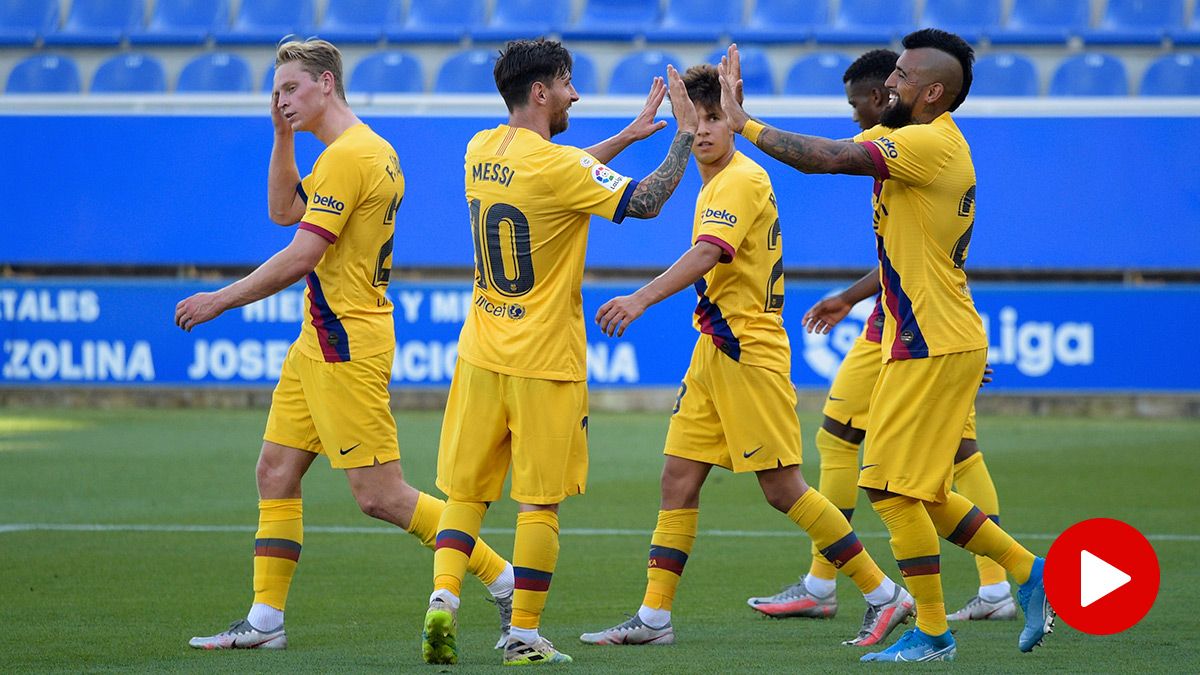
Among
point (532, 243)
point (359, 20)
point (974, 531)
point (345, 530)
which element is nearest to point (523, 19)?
point (359, 20)

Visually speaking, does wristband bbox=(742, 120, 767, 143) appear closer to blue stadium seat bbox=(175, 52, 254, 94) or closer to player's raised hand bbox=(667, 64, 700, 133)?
player's raised hand bbox=(667, 64, 700, 133)

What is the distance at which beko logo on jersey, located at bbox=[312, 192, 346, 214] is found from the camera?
16.4 ft

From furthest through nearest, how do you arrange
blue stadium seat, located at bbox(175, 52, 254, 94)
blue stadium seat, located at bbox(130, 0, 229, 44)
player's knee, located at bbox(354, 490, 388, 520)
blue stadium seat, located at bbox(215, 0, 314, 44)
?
blue stadium seat, located at bbox(130, 0, 229, 44), blue stadium seat, located at bbox(215, 0, 314, 44), blue stadium seat, located at bbox(175, 52, 254, 94), player's knee, located at bbox(354, 490, 388, 520)

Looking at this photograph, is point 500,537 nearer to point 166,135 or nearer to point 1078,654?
point 1078,654

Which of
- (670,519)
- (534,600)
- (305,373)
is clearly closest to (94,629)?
(305,373)

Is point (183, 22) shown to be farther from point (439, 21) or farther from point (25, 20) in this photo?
point (439, 21)

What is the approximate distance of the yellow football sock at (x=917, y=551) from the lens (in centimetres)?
485

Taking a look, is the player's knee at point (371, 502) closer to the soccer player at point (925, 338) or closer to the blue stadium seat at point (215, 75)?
the soccer player at point (925, 338)

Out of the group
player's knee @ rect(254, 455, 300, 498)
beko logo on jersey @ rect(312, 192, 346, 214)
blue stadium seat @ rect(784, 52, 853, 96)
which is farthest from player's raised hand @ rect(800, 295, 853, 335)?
blue stadium seat @ rect(784, 52, 853, 96)

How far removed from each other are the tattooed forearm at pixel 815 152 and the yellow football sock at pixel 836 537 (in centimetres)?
134

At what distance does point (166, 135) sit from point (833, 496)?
36.1ft

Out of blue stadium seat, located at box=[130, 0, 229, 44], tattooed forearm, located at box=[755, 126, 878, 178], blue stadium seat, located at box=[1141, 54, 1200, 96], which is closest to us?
tattooed forearm, located at box=[755, 126, 878, 178]

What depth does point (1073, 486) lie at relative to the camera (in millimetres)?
9852

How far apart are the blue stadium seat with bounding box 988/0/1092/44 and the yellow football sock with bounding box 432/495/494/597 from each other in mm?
13994
